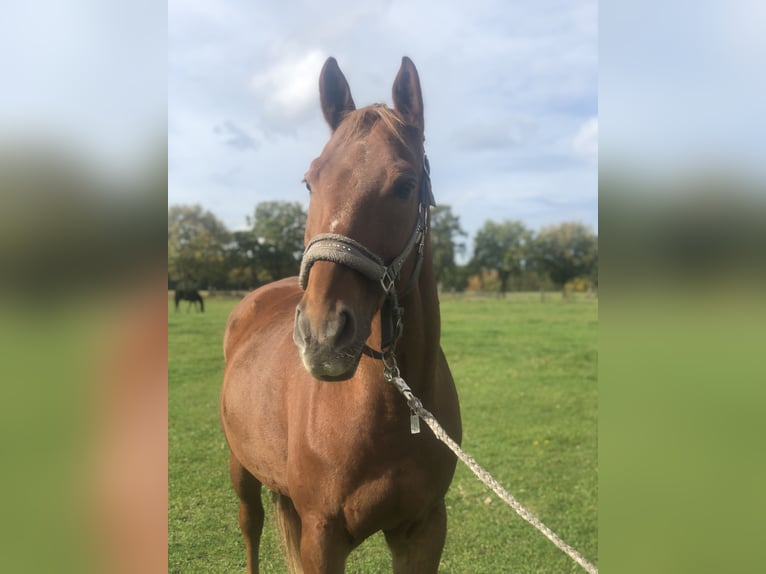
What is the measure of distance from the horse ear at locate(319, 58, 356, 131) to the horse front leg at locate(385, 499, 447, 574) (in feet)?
6.01

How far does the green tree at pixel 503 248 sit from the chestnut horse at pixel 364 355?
5641cm

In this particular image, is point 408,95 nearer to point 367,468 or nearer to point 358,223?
point 358,223

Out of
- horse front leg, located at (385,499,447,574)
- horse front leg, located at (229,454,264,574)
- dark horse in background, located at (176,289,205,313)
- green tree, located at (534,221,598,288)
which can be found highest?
green tree, located at (534,221,598,288)

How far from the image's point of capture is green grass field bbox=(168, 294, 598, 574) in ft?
14.8

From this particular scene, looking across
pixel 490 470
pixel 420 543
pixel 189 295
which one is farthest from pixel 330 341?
pixel 189 295

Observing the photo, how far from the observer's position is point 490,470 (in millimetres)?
6500

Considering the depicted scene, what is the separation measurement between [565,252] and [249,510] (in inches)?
2237

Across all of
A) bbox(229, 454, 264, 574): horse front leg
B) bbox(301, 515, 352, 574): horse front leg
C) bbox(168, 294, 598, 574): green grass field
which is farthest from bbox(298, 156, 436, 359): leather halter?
bbox(229, 454, 264, 574): horse front leg

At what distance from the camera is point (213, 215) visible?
32.7 meters

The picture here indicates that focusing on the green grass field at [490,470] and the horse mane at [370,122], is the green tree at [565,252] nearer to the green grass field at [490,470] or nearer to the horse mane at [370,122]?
the green grass field at [490,470]

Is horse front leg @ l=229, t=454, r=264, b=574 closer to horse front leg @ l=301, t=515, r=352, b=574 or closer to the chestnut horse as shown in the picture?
the chestnut horse

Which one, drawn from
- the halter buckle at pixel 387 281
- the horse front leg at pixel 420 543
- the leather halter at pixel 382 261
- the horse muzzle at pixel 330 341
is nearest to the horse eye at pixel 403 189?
the leather halter at pixel 382 261

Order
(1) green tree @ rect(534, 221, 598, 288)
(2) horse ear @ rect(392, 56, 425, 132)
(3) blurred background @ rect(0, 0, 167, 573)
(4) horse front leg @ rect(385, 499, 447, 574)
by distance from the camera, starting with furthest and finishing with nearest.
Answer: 1. (1) green tree @ rect(534, 221, 598, 288)
2. (4) horse front leg @ rect(385, 499, 447, 574)
3. (2) horse ear @ rect(392, 56, 425, 132)
4. (3) blurred background @ rect(0, 0, 167, 573)

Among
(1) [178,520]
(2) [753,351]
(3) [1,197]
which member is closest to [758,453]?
(2) [753,351]
